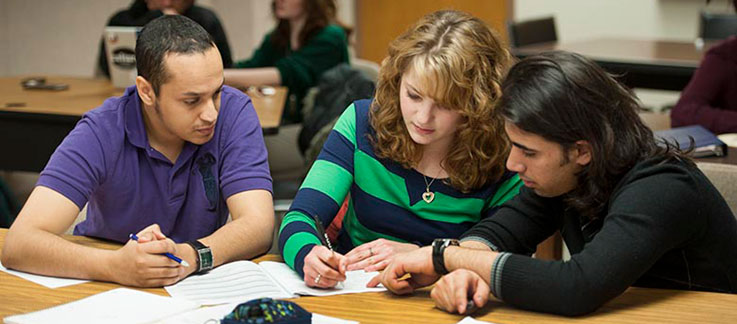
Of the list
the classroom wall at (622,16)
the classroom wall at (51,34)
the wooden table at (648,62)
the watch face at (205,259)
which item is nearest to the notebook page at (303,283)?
the watch face at (205,259)

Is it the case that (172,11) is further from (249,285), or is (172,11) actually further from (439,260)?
(439,260)

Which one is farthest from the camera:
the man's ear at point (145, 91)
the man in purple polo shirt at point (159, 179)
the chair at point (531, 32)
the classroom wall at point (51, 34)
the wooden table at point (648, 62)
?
the classroom wall at point (51, 34)

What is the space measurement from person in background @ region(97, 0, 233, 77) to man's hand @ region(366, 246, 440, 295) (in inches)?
111

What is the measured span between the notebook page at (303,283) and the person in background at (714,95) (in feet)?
6.52

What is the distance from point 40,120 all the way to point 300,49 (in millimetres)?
1447

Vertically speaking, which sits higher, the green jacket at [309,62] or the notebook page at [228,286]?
the notebook page at [228,286]

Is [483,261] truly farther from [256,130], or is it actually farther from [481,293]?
[256,130]

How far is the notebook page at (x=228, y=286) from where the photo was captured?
5.75 ft

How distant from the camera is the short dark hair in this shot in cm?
207

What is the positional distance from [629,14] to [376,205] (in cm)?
561

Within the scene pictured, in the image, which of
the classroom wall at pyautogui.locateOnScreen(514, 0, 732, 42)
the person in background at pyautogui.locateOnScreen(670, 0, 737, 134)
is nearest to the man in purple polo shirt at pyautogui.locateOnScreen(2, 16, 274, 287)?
the person in background at pyautogui.locateOnScreen(670, 0, 737, 134)

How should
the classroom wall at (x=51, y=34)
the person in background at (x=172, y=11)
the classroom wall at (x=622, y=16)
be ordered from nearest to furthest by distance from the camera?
the person in background at (x=172, y=11) < the classroom wall at (x=51, y=34) < the classroom wall at (x=622, y=16)

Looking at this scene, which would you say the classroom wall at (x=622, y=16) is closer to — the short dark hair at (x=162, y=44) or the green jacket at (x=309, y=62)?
the green jacket at (x=309, y=62)

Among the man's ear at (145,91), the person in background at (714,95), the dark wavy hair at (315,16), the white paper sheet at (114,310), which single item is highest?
the man's ear at (145,91)
